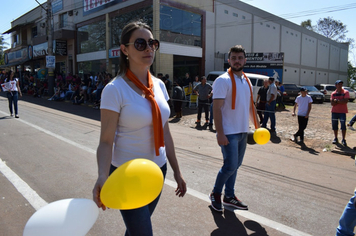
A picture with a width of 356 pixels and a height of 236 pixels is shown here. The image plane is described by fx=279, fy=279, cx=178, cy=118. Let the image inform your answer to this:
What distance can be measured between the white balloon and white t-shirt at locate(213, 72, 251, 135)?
219 centimetres

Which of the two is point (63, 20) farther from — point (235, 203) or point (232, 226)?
point (232, 226)

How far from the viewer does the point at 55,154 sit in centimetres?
632

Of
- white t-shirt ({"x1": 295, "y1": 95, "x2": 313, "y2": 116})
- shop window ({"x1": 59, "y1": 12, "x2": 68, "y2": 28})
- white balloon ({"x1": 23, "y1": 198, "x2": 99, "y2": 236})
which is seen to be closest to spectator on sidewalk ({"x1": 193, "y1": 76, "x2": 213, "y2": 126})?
white t-shirt ({"x1": 295, "y1": 95, "x2": 313, "y2": 116})

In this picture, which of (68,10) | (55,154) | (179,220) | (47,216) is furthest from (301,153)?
(68,10)

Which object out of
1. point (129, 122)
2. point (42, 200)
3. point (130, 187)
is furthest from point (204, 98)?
point (130, 187)

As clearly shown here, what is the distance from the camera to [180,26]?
20.0 meters

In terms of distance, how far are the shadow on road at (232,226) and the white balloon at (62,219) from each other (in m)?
2.02

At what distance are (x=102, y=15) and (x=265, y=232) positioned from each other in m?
23.2

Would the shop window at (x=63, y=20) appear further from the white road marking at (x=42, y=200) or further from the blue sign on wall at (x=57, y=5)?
the white road marking at (x=42, y=200)

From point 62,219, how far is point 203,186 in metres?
3.35

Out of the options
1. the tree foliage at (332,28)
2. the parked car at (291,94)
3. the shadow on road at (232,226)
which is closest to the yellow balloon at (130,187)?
the shadow on road at (232,226)

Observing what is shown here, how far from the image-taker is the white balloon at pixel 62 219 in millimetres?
1428

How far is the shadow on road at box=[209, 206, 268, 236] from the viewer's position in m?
3.22

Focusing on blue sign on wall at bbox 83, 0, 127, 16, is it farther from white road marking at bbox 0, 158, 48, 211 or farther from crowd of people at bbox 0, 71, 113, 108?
white road marking at bbox 0, 158, 48, 211
